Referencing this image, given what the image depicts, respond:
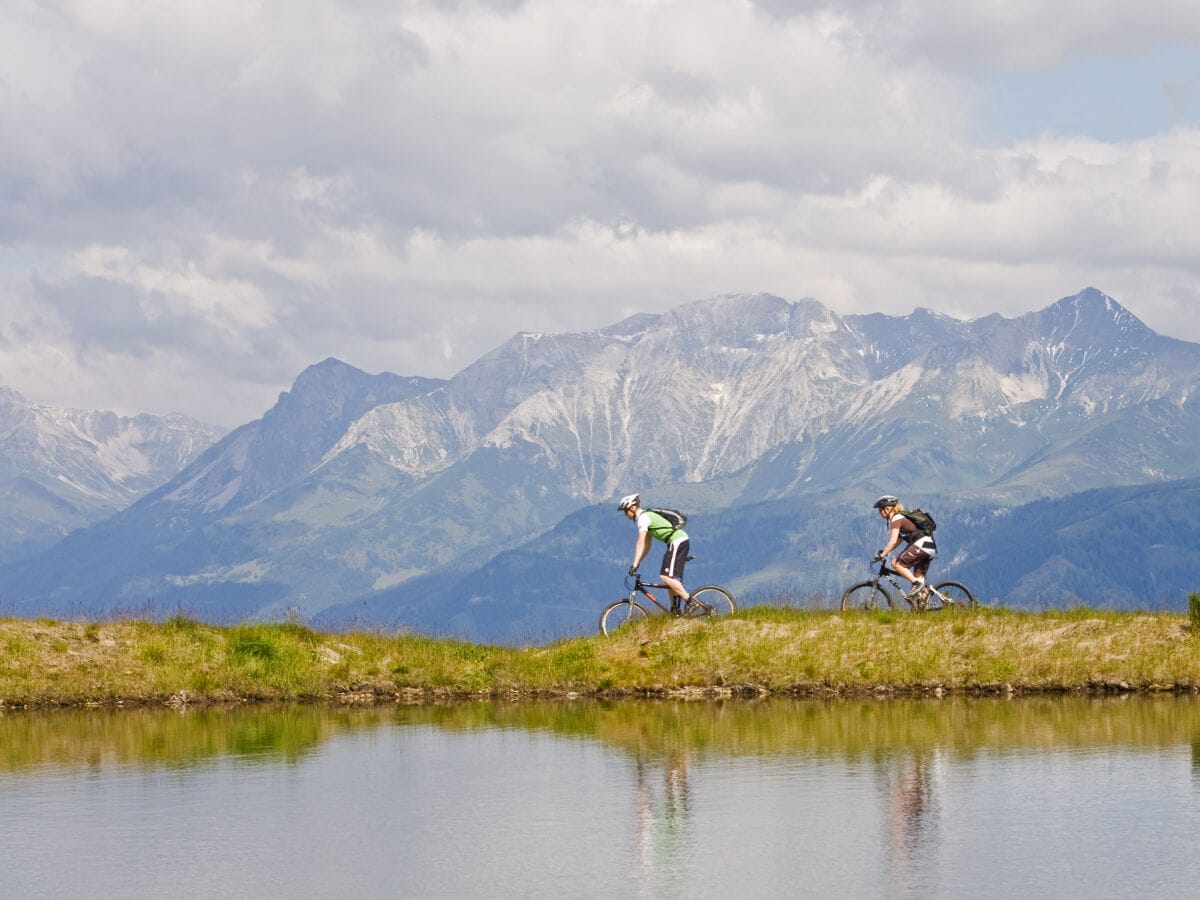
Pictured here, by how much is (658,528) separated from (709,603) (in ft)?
7.43

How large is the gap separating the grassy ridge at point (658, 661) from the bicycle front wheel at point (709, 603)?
1.62 ft

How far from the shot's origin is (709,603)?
3562 cm

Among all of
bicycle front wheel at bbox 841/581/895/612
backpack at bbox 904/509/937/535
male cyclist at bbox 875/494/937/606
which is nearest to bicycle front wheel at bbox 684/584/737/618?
Result: bicycle front wheel at bbox 841/581/895/612

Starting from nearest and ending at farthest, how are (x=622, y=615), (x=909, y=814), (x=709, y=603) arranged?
(x=909, y=814)
(x=709, y=603)
(x=622, y=615)

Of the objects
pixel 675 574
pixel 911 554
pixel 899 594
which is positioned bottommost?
pixel 899 594

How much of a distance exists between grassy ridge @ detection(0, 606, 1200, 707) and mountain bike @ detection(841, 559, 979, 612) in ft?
3.48

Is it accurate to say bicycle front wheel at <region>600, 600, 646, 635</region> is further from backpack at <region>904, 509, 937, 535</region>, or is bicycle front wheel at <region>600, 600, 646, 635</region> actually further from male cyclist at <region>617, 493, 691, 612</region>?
backpack at <region>904, 509, 937, 535</region>

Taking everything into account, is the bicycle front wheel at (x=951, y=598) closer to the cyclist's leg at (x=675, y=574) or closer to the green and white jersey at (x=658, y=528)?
the cyclist's leg at (x=675, y=574)

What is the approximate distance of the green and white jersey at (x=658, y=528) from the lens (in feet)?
113

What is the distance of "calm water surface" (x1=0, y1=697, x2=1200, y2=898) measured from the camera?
54.4ft

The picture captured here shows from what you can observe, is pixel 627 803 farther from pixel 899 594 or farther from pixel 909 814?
pixel 899 594

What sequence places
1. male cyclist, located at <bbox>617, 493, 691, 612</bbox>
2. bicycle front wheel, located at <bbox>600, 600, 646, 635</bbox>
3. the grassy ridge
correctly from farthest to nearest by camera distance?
bicycle front wheel, located at <bbox>600, 600, 646, 635</bbox> → male cyclist, located at <bbox>617, 493, 691, 612</bbox> → the grassy ridge

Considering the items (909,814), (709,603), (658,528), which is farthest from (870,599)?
(909,814)

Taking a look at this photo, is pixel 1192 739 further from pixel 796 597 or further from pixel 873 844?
pixel 796 597
